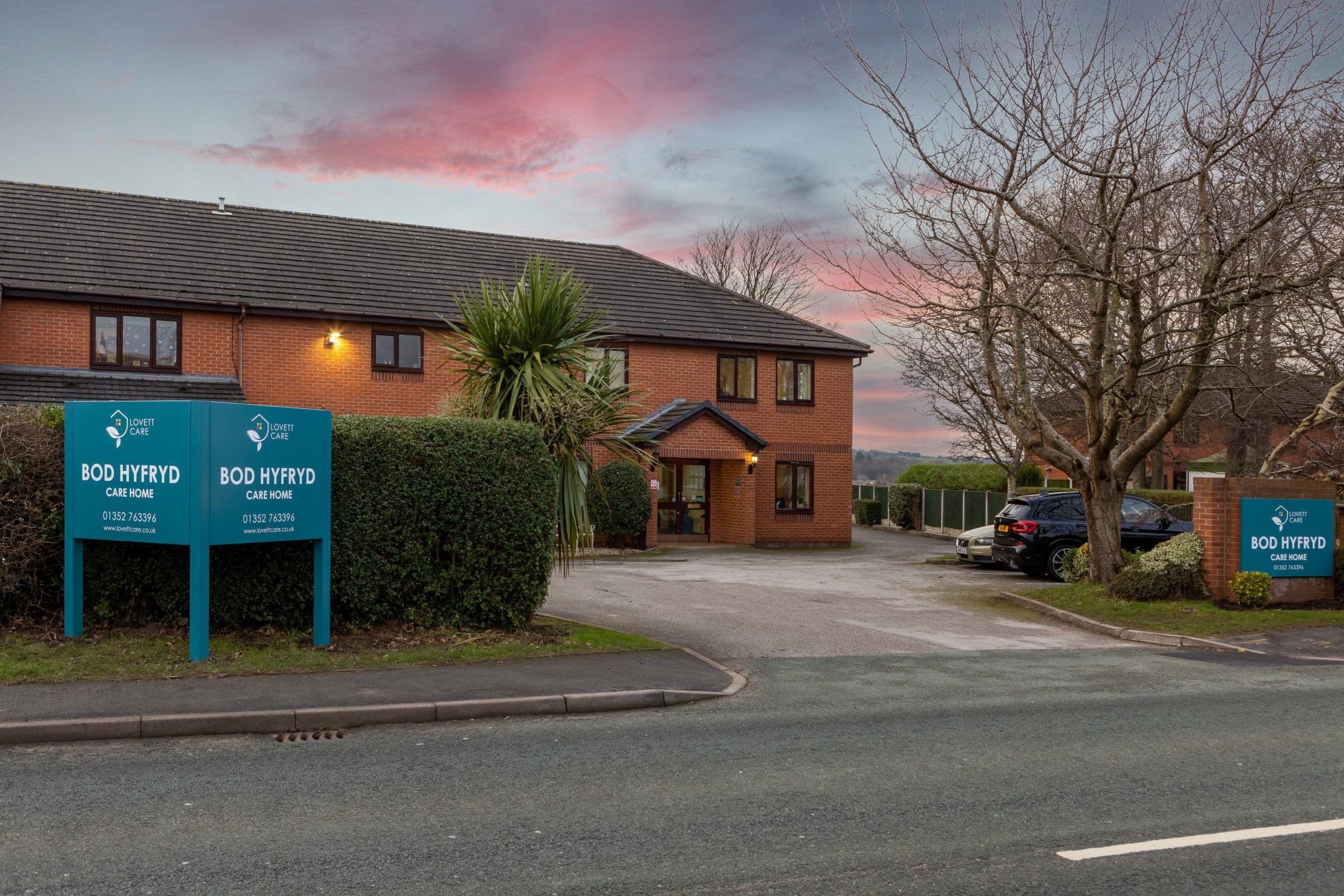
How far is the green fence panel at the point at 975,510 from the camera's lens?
3194cm

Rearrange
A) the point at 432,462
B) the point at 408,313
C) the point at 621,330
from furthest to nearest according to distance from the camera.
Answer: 1. the point at 621,330
2. the point at 408,313
3. the point at 432,462

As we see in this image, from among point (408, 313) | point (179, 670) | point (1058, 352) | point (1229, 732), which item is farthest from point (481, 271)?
point (1229, 732)

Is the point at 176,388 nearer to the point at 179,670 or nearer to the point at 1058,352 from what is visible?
the point at 179,670

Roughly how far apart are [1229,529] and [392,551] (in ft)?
36.7

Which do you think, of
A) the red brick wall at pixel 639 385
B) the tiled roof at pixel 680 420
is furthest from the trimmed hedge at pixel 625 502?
the tiled roof at pixel 680 420

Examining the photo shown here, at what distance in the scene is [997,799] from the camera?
5699 millimetres

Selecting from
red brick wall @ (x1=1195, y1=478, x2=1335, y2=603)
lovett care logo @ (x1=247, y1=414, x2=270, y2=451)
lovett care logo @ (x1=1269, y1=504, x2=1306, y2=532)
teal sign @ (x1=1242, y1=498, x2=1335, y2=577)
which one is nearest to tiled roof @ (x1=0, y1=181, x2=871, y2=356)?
red brick wall @ (x1=1195, y1=478, x2=1335, y2=603)

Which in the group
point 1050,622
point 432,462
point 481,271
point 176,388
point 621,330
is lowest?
point 1050,622

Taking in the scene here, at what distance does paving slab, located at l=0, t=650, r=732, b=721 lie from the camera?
23.9 ft

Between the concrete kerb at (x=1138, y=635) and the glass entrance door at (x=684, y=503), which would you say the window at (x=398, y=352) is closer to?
the glass entrance door at (x=684, y=503)

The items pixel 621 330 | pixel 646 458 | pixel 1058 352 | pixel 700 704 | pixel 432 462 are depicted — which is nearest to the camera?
pixel 700 704

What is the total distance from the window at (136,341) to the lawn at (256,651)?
15.0 metres

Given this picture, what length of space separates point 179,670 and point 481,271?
20.5 metres

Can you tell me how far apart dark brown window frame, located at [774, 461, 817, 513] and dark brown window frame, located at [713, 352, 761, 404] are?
196 centimetres
